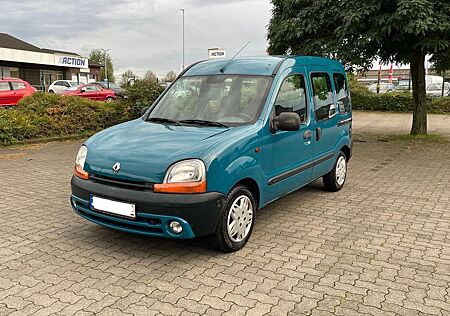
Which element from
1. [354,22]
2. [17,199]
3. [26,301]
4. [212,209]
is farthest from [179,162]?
[354,22]

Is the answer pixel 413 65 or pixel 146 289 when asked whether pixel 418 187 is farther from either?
pixel 413 65

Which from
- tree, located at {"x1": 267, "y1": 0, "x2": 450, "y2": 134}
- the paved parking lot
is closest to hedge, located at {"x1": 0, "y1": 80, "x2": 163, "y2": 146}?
tree, located at {"x1": 267, "y1": 0, "x2": 450, "y2": 134}

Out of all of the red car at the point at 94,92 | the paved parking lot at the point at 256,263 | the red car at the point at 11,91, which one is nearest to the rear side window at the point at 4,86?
the red car at the point at 11,91

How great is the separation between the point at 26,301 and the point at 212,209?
1.60m

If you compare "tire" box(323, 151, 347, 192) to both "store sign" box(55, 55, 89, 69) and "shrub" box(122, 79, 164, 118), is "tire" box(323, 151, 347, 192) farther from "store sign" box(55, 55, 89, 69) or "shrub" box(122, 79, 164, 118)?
"store sign" box(55, 55, 89, 69)

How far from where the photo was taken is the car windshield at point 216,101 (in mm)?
4531

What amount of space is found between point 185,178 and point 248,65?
1.99 metres

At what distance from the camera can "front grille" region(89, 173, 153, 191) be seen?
12.0 ft

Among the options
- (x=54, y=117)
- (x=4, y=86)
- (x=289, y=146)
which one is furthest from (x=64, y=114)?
(x=289, y=146)

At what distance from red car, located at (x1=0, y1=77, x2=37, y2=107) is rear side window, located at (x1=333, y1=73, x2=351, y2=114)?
599 inches

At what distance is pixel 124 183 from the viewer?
3756 mm

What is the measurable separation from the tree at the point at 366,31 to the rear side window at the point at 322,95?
3.97 metres

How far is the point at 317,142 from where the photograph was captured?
5.48 meters

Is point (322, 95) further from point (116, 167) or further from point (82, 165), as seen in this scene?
point (82, 165)
